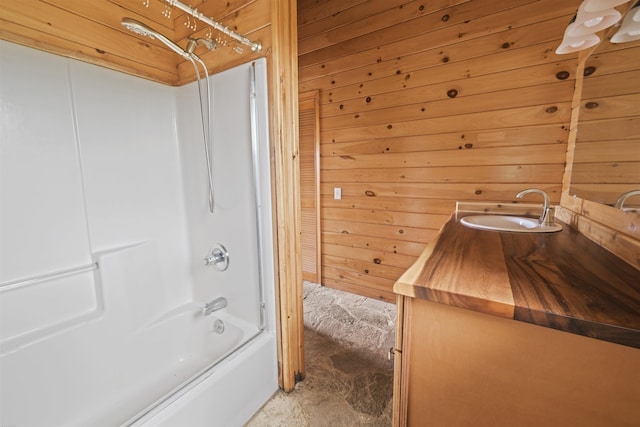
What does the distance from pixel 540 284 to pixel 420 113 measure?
1.69 metres

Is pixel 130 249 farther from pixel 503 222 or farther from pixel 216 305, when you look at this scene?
pixel 503 222

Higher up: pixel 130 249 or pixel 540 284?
pixel 540 284

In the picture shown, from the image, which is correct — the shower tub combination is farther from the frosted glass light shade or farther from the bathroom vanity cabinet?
the frosted glass light shade

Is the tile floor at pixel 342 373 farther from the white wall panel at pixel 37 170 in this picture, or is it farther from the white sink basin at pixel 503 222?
the white wall panel at pixel 37 170

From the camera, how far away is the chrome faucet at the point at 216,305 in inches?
61.9

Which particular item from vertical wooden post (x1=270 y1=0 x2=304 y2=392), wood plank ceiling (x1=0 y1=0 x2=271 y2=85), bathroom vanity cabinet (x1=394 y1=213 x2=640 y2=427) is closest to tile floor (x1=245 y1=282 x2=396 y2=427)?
vertical wooden post (x1=270 y1=0 x2=304 y2=392)

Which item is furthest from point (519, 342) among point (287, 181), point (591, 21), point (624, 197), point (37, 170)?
point (37, 170)

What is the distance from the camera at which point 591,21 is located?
1.07 m

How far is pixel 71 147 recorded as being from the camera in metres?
1.28

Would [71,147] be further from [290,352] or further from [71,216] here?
[290,352]

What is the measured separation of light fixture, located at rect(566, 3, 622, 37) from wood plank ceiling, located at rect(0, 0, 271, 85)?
1.34 metres

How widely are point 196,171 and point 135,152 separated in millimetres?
341

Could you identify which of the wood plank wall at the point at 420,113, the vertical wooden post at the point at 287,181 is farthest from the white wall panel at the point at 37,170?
the wood plank wall at the point at 420,113

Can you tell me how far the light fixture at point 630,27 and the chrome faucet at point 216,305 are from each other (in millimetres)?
2163
